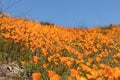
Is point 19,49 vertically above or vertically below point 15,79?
above

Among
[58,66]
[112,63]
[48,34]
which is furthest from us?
[48,34]

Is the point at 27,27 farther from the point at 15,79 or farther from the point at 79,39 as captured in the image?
the point at 15,79

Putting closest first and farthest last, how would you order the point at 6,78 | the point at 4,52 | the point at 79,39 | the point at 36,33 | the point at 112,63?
the point at 6,78 < the point at 4,52 < the point at 112,63 < the point at 36,33 < the point at 79,39

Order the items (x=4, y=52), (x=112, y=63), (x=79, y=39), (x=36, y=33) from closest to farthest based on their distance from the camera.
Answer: (x=4, y=52), (x=112, y=63), (x=36, y=33), (x=79, y=39)

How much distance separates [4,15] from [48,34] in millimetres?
2933

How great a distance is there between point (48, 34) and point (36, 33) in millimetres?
921

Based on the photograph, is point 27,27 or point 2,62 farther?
point 27,27

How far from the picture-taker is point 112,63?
34.1 ft

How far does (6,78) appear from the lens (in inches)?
293

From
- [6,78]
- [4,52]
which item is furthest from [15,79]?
[4,52]

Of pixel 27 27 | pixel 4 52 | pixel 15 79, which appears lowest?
pixel 15 79

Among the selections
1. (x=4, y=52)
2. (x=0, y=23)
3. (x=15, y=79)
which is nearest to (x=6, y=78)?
(x=15, y=79)

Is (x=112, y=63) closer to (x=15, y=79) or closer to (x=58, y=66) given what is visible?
(x=58, y=66)

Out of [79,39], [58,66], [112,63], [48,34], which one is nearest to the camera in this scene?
[58,66]
